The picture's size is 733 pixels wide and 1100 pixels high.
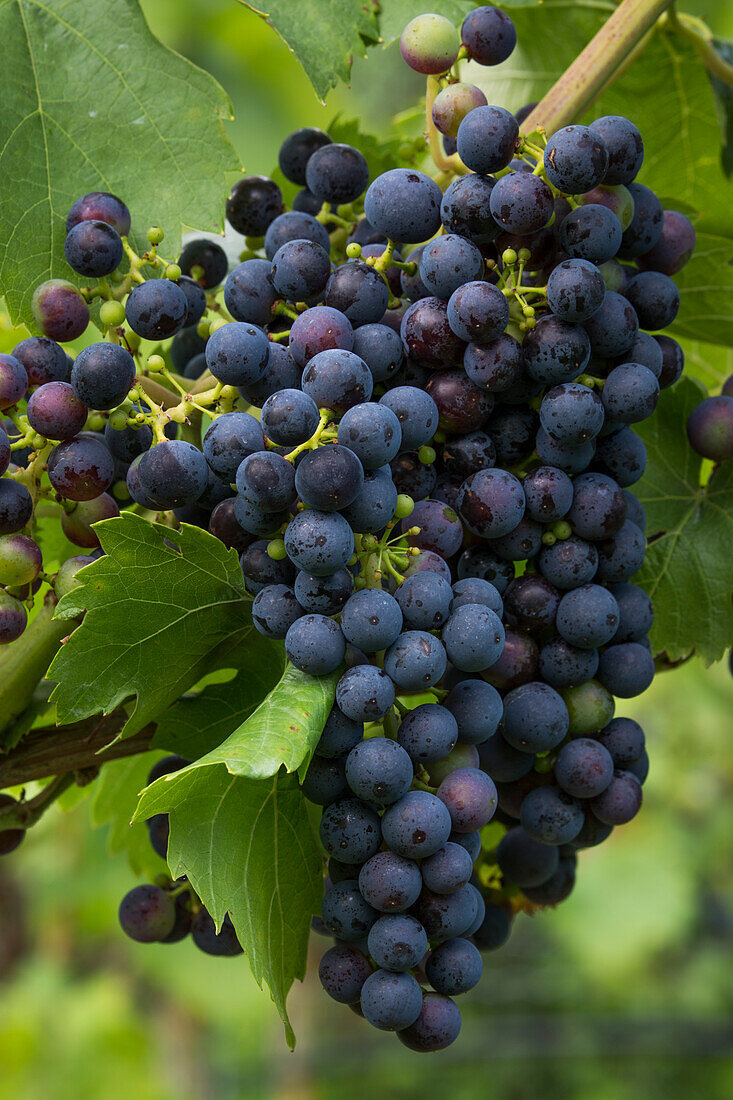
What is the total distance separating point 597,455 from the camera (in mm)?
662

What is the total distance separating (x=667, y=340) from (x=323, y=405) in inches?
11.2

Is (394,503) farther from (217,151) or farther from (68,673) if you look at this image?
(217,151)

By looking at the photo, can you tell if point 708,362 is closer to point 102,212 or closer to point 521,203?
point 521,203

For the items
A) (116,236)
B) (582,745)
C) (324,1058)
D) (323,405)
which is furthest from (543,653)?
(324,1058)

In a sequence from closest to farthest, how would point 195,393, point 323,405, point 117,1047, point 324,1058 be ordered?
point 323,405 < point 195,393 < point 117,1047 < point 324,1058

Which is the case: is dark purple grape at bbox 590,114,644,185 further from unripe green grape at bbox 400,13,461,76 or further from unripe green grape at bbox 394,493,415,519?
unripe green grape at bbox 394,493,415,519

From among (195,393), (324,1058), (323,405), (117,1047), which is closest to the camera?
(323,405)

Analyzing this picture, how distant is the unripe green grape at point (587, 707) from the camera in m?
0.65

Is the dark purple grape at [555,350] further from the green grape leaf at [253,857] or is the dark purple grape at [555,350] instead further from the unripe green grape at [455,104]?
the green grape leaf at [253,857]

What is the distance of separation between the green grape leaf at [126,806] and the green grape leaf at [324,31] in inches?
22.1

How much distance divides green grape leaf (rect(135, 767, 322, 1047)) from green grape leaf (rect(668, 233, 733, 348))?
22.9 inches

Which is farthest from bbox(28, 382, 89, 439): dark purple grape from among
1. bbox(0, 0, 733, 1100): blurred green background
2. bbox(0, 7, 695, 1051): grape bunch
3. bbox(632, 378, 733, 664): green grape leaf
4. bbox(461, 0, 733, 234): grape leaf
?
bbox(0, 0, 733, 1100): blurred green background

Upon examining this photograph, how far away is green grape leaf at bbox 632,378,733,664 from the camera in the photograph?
0.85 metres

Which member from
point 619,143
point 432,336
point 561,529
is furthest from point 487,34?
point 561,529
